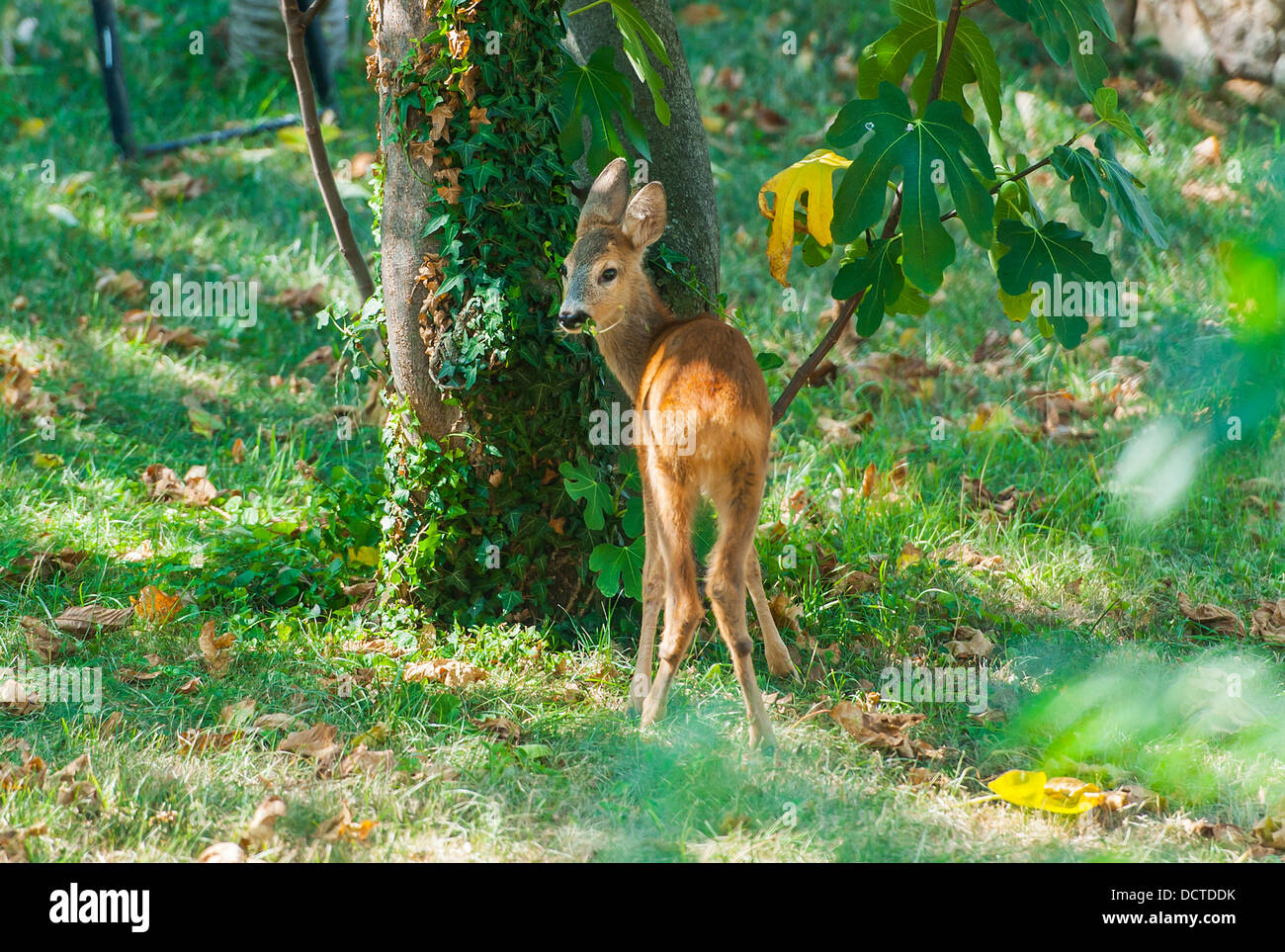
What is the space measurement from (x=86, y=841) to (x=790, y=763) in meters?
2.19

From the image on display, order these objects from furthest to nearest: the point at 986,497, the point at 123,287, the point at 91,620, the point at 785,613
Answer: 1. the point at 123,287
2. the point at 986,497
3. the point at 785,613
4. the point at 91,620

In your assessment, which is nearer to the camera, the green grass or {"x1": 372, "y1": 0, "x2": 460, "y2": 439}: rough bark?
the green grass

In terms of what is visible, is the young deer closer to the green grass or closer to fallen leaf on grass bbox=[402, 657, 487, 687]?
the green grass

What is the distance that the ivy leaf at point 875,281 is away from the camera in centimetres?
445

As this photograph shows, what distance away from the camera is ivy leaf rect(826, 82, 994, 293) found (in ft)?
13.3

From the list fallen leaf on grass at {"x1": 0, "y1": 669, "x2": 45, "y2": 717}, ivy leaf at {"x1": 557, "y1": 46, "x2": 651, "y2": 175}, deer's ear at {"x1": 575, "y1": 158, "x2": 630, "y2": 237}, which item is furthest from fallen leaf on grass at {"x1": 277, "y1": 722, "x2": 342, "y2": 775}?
ivy leaf at {"x1": 557, "y1": 46, "x2": 651, "y2": 175}

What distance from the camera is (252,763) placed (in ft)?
13.1

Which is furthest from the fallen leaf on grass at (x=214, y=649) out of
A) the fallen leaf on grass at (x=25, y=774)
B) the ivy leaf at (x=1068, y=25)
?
the ivy leaf at (x=1068, y=25)

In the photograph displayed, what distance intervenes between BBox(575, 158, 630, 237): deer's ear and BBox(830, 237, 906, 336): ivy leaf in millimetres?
854

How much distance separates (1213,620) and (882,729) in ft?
5.91

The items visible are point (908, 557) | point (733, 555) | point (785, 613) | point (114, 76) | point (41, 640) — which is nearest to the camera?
point (733, 555)

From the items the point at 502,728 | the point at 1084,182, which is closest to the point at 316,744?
the point at 502,728

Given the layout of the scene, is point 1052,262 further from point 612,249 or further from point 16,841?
point 16,841

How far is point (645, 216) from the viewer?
413 centimetres
